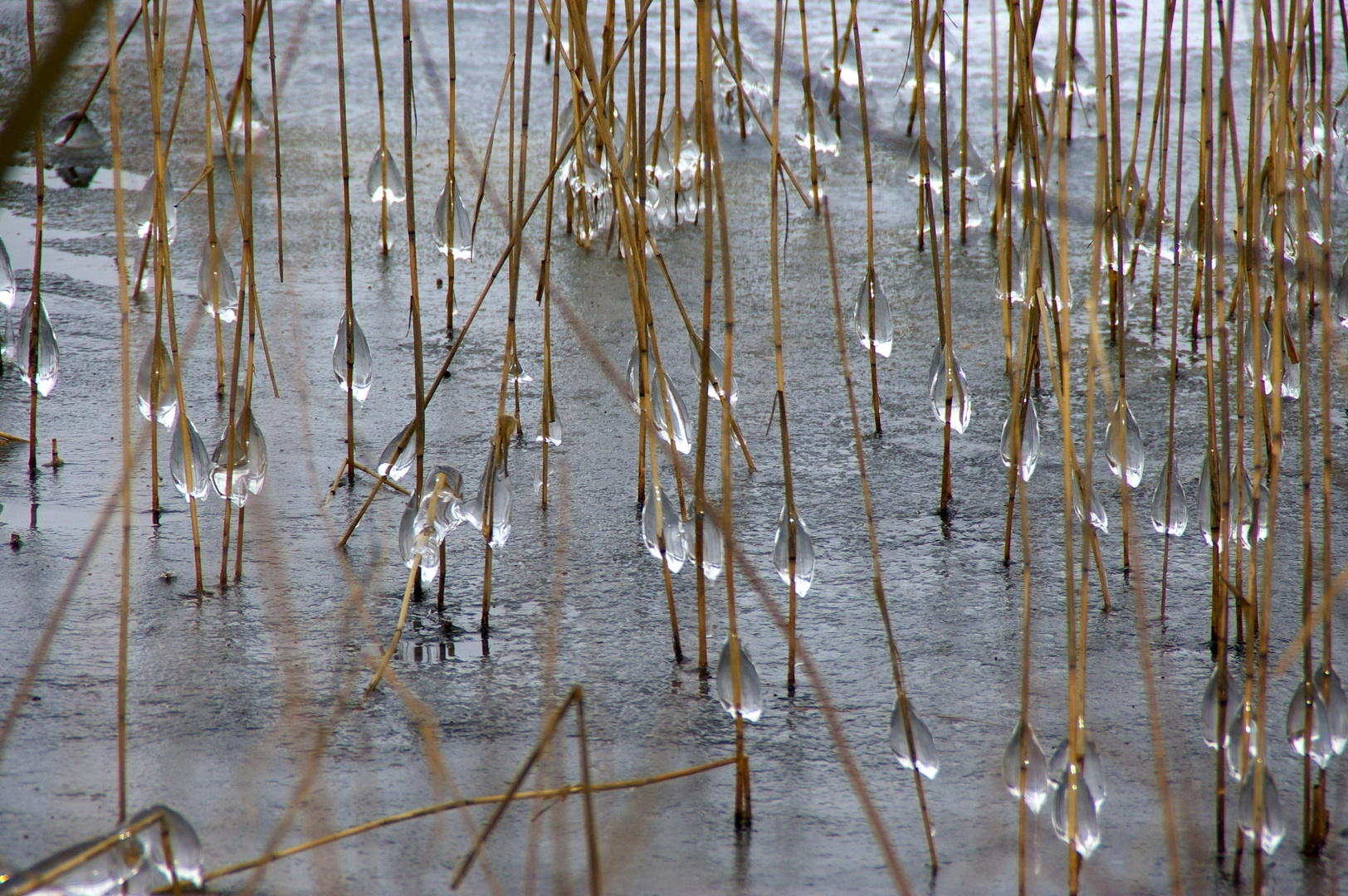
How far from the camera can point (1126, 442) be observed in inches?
45.8

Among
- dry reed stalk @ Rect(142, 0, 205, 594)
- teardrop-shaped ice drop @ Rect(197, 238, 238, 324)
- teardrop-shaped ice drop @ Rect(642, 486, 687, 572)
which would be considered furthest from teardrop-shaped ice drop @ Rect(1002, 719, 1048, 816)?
teardrop-shaped ice drop @ Rect(197, 238, 238, 324)

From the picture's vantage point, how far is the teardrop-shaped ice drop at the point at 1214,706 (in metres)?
0.87

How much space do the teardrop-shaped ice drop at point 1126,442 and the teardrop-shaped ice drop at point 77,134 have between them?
2075 millimetres

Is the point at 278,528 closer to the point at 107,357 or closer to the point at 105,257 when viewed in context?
the point at 107,357

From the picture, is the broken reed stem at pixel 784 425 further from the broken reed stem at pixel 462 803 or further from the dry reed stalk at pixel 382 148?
the dry reed stalk at pixel 382 148

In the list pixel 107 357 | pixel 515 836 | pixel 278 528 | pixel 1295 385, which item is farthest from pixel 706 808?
pixel 107 357

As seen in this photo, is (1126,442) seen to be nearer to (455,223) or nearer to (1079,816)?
(1079,816)

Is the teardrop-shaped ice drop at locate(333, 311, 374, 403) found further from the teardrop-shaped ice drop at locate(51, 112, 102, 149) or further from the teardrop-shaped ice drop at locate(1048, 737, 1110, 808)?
the teardrop-shaped ice drop at locate(51, 112, 102, 149)

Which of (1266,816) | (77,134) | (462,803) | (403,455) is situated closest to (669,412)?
(403,455)

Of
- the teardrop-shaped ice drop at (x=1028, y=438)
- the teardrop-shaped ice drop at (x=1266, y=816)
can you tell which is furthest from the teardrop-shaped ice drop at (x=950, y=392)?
the teardrop-shaped ice drop at (x=1266, y=816)

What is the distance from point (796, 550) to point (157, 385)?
639 millimetres

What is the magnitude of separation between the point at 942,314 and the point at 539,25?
7.07 feet

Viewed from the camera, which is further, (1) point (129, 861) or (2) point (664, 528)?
(2) point (664, 528)

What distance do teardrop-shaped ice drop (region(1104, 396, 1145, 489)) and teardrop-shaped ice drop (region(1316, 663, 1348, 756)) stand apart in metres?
0.31
